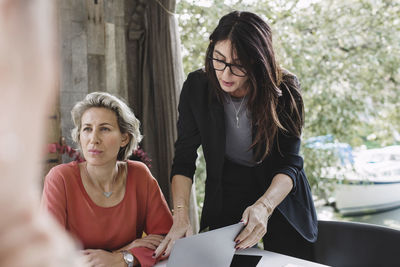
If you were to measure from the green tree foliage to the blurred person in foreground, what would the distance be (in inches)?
139

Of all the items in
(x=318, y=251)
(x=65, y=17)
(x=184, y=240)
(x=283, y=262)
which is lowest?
(x=318, y=251)

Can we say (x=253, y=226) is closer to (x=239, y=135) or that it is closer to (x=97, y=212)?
(x=239, y=135)

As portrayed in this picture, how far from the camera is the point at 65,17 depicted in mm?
2533

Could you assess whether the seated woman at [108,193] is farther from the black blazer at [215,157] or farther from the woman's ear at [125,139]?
the black blazer at [215,157]

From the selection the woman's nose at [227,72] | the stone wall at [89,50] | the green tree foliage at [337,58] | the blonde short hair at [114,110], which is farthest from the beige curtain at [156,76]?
the woman's nose at [227,72]

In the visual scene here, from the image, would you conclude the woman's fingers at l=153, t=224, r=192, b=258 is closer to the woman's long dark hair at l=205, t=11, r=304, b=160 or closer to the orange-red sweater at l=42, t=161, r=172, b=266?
the orange-red sweater at l=42, t=161, r=172, b=266

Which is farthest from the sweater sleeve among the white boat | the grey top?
the white boat

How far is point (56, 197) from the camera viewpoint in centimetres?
168

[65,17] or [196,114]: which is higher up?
[65,17]

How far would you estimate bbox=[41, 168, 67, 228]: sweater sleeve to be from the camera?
5.40ft

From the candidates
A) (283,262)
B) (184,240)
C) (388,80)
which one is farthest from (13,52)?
(388,80)

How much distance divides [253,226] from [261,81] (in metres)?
0.61

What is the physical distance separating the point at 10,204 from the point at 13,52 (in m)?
0.09

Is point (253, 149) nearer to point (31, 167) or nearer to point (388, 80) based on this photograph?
point (31, 167)
